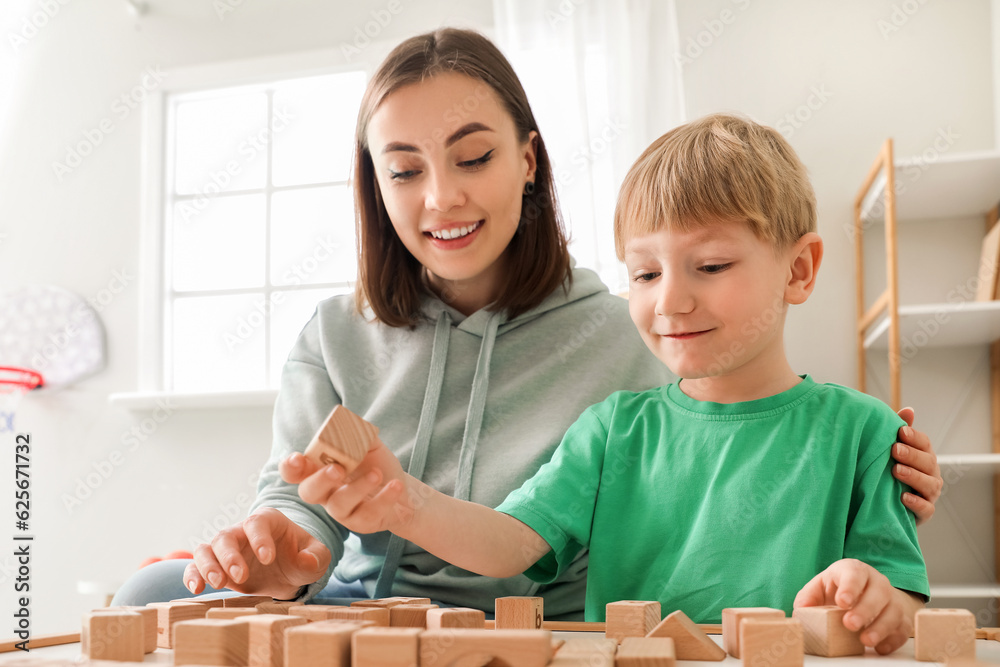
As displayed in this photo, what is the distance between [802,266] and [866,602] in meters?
0.43

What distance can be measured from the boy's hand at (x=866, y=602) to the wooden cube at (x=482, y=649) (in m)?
0.27

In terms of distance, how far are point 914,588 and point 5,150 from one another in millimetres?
3570

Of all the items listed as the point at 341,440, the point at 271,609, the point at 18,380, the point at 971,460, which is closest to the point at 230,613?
the point at 271,609

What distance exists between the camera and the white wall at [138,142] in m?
2.52

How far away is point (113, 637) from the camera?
54 centimetres

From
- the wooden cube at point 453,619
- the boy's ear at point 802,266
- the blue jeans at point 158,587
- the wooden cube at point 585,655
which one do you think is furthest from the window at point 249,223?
the wooden cube at point 585,655

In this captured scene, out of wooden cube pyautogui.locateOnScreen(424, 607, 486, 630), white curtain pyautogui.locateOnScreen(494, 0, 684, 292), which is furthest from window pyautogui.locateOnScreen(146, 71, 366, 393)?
wooden cube pyautogui.locateOnScreen(424, 607, 486, 630)

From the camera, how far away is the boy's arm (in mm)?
607

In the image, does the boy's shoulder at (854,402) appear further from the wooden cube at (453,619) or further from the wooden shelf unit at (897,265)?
the wooden shelf unit at (897,265)

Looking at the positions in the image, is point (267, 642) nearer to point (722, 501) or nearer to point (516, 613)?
point (516, 613)

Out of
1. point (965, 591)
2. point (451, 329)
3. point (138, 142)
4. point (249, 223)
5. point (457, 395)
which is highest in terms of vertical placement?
point (138, 142)

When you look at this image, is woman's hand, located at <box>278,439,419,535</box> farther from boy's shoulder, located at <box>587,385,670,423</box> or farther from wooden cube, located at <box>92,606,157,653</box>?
boy's shoulder, located at <box>587,385,670,423</box>

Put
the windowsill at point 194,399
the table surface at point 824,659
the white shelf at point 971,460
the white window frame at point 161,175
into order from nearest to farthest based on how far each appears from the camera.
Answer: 1. the table surface at point 824,659
2. the white shelf at point 971,460
3. the windowsill at point 194,399
4. the white window frame at point 161,175

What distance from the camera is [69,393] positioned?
303 cm
